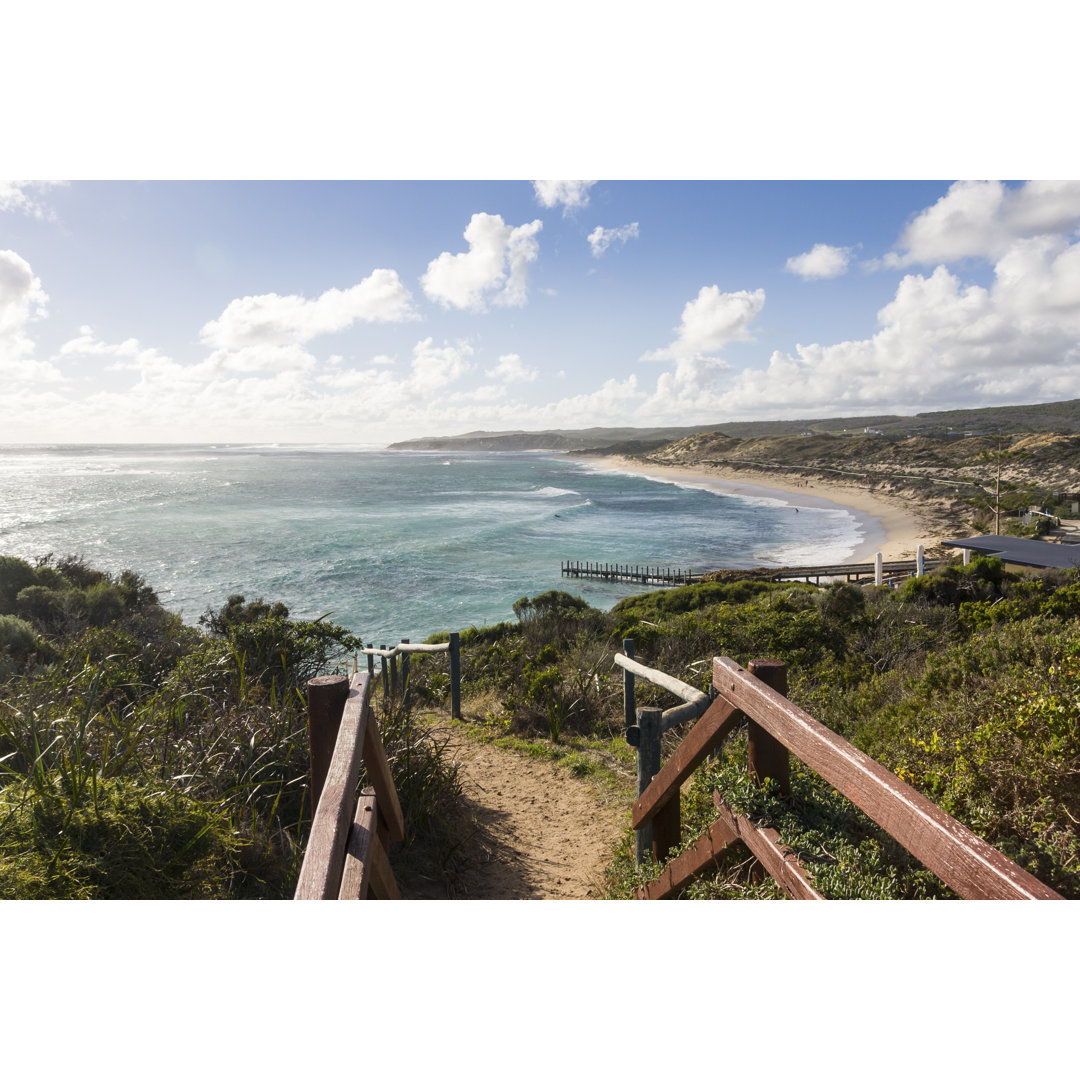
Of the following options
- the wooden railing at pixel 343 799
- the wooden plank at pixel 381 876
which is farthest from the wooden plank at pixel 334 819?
the wooden plank at pixel 381 876

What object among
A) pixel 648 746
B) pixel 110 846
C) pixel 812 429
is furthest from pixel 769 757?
pixel 812 429

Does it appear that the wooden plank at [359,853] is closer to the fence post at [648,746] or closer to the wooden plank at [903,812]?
the wooden plank at [903,812]

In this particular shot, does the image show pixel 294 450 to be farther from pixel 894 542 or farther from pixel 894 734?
pixel 894 734

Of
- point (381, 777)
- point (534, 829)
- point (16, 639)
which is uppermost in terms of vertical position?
point (381, 777)

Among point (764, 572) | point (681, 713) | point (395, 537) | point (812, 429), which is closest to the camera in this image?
point (681, 713)

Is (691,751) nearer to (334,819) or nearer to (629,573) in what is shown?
(334,819)

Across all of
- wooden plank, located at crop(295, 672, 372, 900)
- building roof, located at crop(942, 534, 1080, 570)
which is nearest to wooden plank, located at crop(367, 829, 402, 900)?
wooden plank, located at crop(295, 672, 372, 900)
